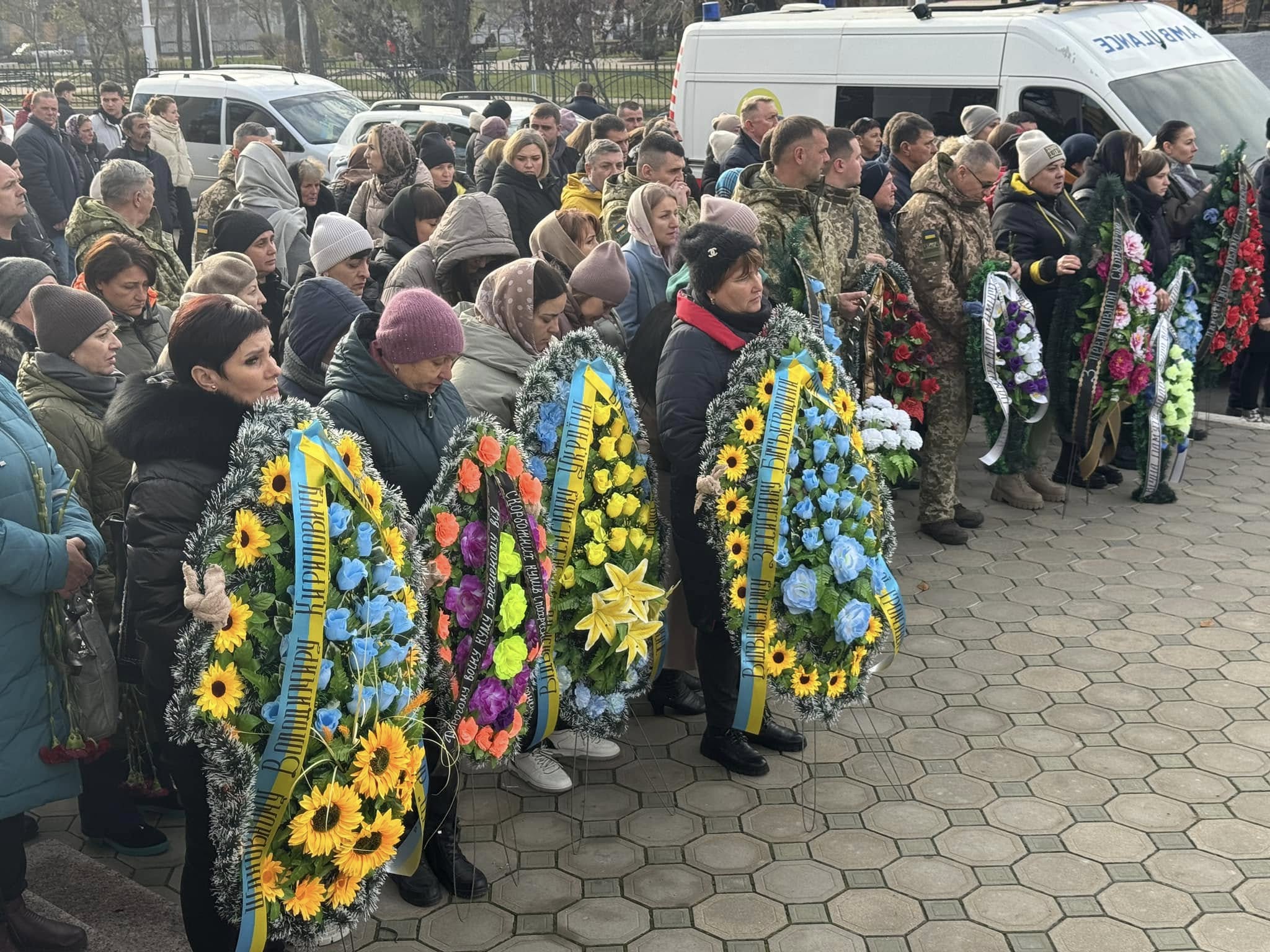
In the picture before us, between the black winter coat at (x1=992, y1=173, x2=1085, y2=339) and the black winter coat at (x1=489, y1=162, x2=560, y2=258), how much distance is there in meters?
2.77

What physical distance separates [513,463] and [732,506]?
0.86 meters

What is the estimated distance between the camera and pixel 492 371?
15.3ft

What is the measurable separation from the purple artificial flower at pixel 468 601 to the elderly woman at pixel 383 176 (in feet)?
15.5

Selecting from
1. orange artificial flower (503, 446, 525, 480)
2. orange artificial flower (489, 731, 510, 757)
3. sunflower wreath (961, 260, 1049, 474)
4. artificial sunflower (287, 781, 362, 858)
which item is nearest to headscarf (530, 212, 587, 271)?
orange artificial flower (503, 446, 525, 480)

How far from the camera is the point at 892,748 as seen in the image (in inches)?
203

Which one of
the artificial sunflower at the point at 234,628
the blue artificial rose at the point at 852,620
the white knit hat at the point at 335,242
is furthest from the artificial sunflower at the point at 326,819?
the white knit hat at the point at 335,242

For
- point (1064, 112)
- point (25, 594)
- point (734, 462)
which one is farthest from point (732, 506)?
point (1064, 112)

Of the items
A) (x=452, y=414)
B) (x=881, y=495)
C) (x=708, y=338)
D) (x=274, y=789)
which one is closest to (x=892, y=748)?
(x=881, y=495)

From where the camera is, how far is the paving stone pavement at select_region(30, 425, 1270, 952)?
13.4 feet

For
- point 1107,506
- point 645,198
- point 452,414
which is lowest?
point 1107,506

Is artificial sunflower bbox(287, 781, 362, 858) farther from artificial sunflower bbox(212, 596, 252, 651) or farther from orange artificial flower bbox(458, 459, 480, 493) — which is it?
orange artificial flower bbox(458, 459, 480, 493)

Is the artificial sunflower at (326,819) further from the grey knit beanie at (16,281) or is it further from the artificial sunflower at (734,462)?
the grey knit beanie at (16,281)

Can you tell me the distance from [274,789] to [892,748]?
8.95 feet

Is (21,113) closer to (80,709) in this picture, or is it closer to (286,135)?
(286,135)
